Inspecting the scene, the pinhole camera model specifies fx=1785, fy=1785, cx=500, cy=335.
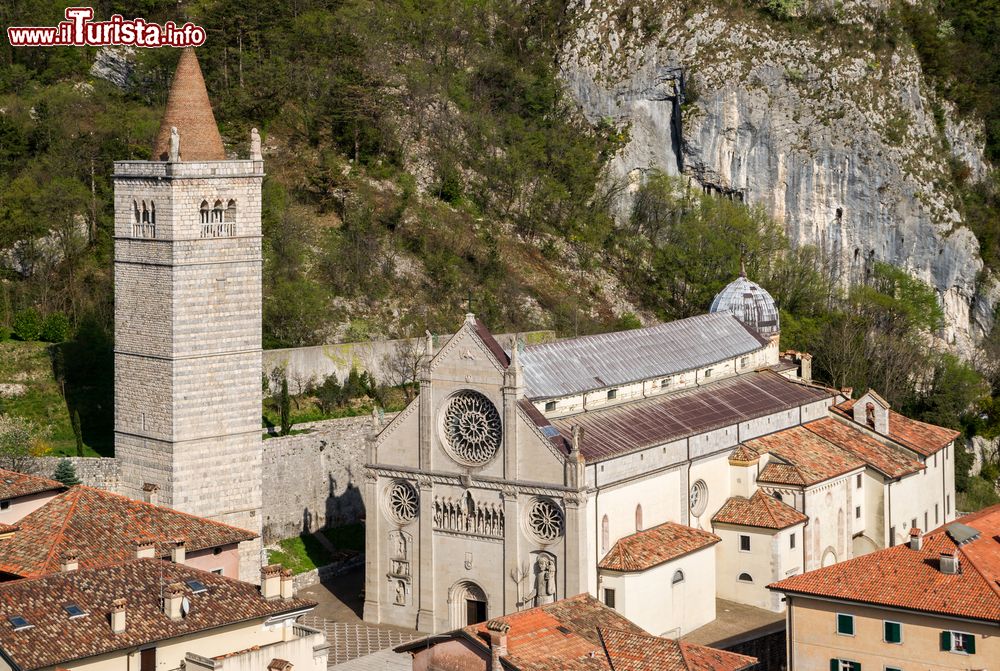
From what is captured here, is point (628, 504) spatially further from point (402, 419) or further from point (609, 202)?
point (609, 202)

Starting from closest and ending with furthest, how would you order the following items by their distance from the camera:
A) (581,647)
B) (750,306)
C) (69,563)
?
(69,563) → (581,647) → (750,306)

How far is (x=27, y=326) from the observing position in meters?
79.8

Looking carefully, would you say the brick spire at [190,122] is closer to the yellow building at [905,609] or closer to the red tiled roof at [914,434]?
the yellow building at [905,609]

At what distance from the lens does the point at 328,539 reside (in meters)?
71.9

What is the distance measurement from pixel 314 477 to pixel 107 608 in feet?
87.9

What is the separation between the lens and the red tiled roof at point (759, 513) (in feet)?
220

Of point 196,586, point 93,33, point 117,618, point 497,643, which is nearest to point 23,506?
point 196,586

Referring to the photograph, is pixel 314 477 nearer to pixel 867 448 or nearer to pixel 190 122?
pixel 190 122

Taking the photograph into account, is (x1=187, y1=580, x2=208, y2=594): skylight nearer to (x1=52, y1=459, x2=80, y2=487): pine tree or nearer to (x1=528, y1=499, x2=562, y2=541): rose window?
(x1=528, y1=499, x2=562, y2=541): rose window

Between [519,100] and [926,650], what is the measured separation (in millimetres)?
68656

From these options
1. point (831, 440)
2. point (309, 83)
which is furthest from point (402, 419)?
point (309, 83)

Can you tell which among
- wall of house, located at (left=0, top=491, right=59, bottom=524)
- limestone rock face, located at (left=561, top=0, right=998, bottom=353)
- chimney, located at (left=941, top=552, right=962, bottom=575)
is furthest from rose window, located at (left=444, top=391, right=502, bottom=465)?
limestone rock face, located at (left=561, top=0, right=998, bottom=353)

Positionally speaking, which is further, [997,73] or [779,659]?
[997,73]

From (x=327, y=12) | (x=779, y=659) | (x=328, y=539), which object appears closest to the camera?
(x=779, y=659)
